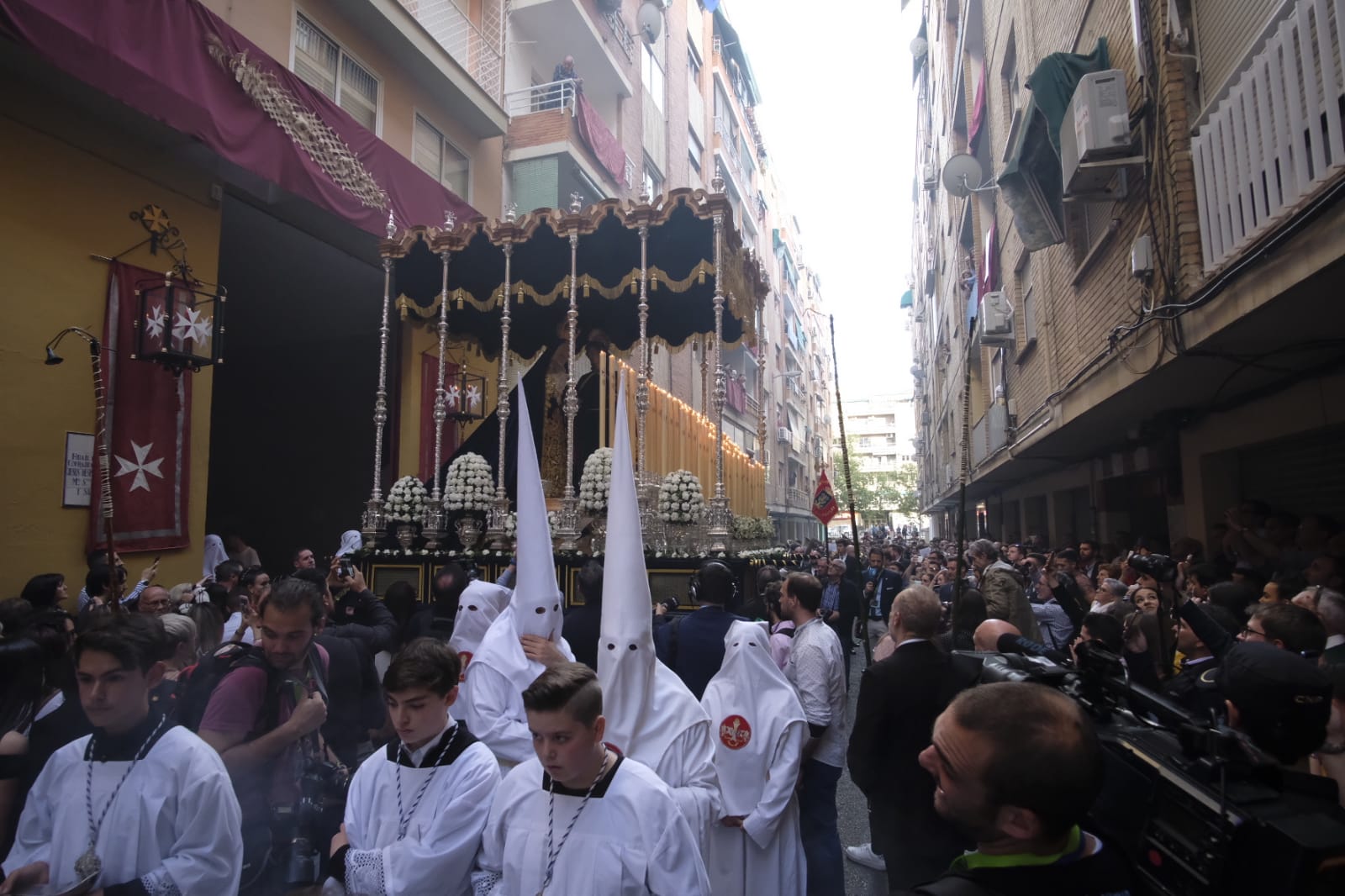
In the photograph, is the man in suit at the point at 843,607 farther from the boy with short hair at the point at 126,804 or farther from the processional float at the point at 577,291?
the boy with short hair at the point at 126,804

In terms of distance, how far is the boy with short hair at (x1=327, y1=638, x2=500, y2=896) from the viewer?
2447mm

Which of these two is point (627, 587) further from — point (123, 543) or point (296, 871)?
point (123, 543)

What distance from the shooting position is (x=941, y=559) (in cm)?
1188

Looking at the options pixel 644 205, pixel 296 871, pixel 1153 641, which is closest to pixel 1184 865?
pixel 296 871

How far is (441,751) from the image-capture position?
2.62m

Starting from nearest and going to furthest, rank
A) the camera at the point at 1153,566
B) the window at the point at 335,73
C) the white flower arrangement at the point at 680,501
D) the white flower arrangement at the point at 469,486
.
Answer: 1. the camera at the point at 1153,566
2. the white flower arrangement at the point at 680,501
3. the white flower arrangement at the point at 469,486
4. the window at the point at 335,73

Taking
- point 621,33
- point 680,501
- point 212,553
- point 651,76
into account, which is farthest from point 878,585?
point 651,76

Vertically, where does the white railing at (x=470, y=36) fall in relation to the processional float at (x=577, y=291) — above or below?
above

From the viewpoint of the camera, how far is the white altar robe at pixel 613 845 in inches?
86.9

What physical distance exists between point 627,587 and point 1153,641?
11.2ft

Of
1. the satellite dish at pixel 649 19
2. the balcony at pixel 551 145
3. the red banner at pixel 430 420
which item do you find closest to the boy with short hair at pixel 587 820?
the red banner at pixel 430 420

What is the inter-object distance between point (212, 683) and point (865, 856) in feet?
12.5

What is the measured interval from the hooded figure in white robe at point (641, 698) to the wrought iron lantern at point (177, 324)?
715cm

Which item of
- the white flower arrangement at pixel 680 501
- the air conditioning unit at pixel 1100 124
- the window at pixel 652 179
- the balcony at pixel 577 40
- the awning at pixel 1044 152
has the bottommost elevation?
the white flower arrangement at pixel 680 501
